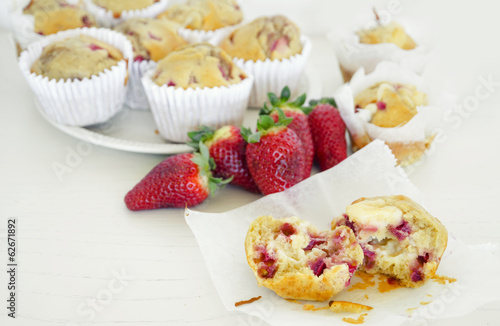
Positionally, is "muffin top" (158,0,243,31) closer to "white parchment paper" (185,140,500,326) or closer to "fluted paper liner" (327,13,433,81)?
"fluted paper liner" (327,13,433,81)

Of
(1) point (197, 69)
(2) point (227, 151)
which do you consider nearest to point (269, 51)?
(1) point (197, 69)

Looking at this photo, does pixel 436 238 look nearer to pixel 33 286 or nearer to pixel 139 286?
pixel 139 286

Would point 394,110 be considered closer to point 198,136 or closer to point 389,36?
point 389,36

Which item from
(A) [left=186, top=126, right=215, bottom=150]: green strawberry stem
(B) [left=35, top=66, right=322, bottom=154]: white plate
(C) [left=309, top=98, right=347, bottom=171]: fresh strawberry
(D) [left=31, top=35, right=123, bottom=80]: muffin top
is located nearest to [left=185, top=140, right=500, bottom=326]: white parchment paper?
(C) [left=309, top=98, right=347, bottom=171]: fresh strawberry

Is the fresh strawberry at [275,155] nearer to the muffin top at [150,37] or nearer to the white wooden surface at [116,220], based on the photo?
the white wooden surface at [116,220]

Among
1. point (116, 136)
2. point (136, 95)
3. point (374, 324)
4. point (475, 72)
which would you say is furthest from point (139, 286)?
point (475, 72)

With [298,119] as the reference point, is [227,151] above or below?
below
